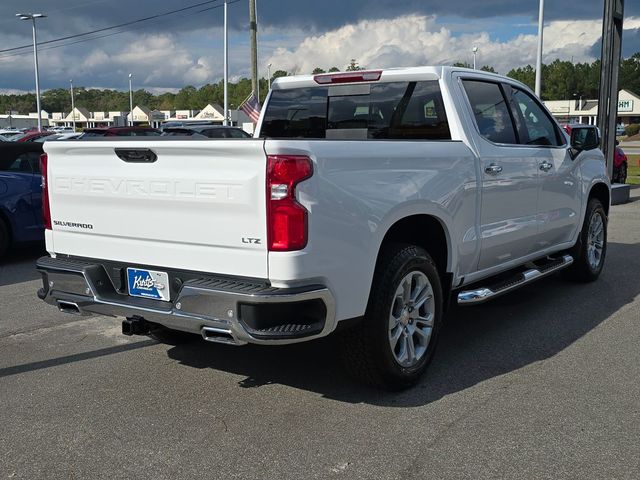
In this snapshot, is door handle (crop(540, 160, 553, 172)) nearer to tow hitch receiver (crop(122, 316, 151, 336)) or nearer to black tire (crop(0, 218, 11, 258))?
tow hitch receiver (crop(122, 316, 151, 336))

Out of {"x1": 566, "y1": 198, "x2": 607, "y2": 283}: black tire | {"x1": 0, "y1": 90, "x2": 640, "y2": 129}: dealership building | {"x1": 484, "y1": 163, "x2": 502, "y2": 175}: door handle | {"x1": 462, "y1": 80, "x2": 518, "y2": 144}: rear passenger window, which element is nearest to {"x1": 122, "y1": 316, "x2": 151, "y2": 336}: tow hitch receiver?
{"x1": 484, "y1": 163, "x2": 502, "y2": 175}: door handle

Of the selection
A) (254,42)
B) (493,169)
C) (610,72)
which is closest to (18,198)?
(493,169)

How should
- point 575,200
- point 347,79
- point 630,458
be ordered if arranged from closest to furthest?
point 630,458 → point 347,79 → point 575,200

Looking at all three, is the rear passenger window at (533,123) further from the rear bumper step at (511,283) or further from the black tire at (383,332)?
the black tire at (383,332)

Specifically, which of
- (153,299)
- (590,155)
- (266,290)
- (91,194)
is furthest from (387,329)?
(590,155)

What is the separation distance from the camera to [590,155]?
6977mm

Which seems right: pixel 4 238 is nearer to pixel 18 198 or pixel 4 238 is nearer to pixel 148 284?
pixel 18 198

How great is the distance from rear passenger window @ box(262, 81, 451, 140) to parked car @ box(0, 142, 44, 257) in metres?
4.46

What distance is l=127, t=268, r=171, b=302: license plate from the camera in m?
3.89

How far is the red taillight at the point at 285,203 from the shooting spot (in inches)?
135

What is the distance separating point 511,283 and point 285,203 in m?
2.59

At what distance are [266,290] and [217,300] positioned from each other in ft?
0.90

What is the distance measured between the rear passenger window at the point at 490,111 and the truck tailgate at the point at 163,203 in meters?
2.35

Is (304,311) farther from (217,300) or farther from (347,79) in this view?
(347,79)
